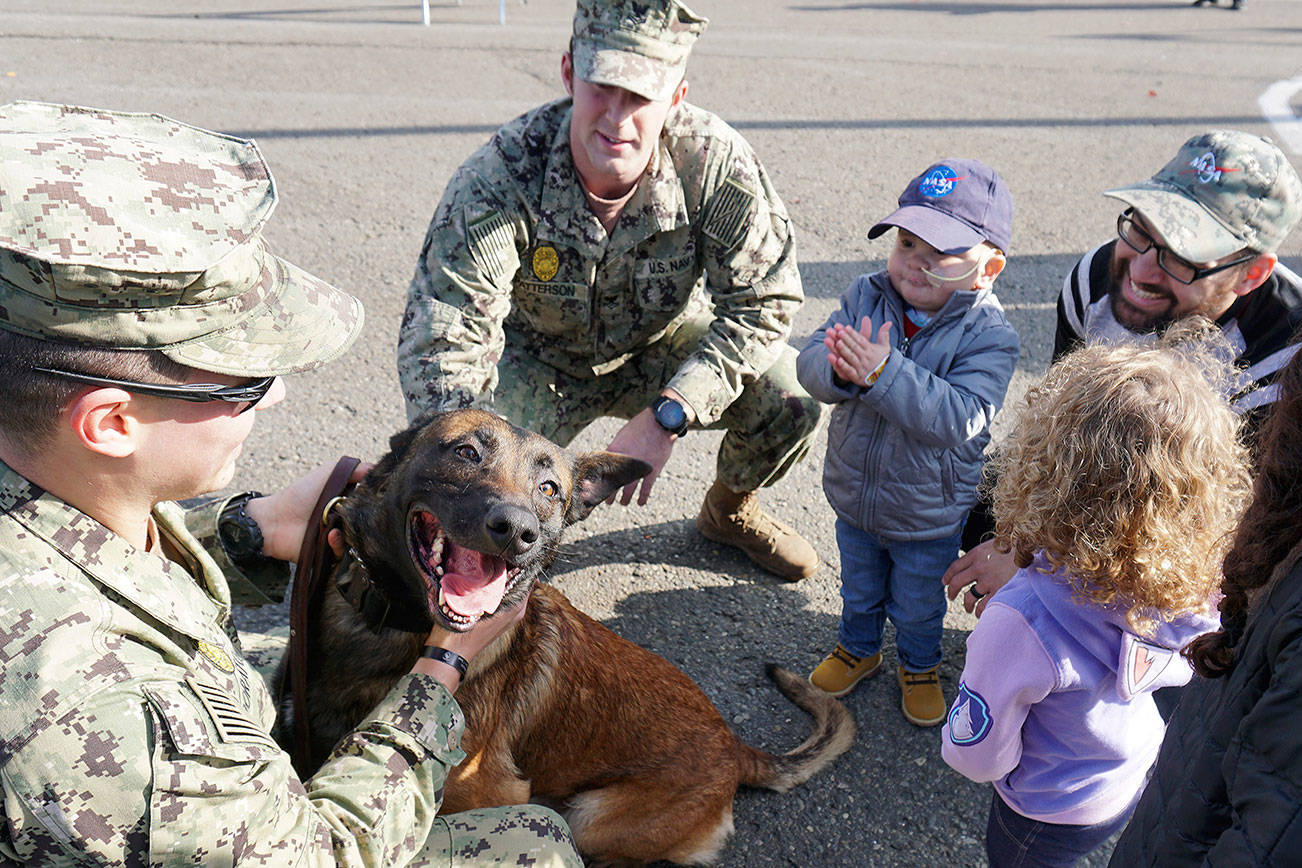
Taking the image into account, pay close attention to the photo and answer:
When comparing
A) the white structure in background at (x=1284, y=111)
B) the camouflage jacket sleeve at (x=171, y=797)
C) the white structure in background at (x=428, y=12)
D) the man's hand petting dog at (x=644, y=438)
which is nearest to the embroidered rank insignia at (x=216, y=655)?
the camouflage jacket sleeve at (x=171, y=797)

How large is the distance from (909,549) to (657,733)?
1.08m

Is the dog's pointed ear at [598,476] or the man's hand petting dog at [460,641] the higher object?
the dog's pointed ear at [598,476]

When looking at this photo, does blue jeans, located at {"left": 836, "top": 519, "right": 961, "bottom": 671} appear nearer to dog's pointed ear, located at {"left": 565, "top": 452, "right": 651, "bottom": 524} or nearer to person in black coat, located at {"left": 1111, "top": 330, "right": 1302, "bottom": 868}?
dog's pointed ear, located at {"left": 565, "top": 452, "right": 651, "bottom": 524}

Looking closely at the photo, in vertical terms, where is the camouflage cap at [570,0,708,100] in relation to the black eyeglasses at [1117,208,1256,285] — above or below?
above

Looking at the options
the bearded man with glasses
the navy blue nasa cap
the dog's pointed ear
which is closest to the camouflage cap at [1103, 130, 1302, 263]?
the bearded man with glasses

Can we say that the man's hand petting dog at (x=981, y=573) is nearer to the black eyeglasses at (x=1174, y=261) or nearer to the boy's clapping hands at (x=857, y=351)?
the boy's clapping hands at (x=857, y=351)

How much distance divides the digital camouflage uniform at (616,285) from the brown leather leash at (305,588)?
769 millimetres

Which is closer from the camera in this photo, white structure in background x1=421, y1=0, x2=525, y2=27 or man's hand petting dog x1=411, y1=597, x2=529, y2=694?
man's hand petting dog x1=411, y1=597, x2=529, y2=694

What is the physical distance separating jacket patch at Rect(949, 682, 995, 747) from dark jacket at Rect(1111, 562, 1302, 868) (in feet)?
2.08

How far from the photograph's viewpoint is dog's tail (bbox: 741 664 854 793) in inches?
121

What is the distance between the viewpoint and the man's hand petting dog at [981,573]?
9.60 feet

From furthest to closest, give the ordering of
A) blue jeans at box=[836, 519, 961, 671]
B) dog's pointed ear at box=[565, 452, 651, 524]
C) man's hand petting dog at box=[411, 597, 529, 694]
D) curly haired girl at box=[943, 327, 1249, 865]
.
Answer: blue jeans at box=[836, 519, 961, 671] < dog's pointed ear at box=[565, 452, 651, 524] < man's hand petting dog at box=[411, 597, 529, 694] < curly haired girl at box=[943, 327, 1249, 865]

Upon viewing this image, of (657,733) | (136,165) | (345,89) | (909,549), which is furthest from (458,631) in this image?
(345,89)

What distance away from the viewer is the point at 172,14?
11.2 m
